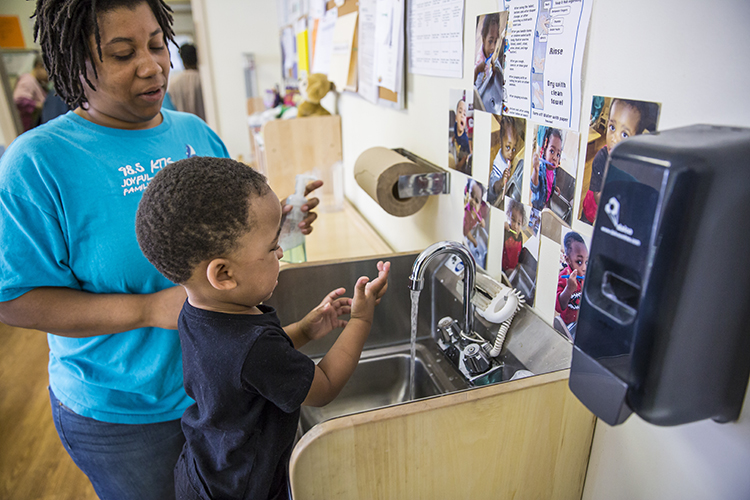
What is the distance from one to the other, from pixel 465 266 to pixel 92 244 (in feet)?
2.20

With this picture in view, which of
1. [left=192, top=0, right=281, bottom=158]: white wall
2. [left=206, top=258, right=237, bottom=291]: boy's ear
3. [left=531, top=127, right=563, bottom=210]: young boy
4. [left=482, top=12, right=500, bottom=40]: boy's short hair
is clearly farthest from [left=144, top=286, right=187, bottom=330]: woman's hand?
[left=192, top=0, right=281, bottom=158]: white wall

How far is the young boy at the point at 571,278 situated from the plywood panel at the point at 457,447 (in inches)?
5.7

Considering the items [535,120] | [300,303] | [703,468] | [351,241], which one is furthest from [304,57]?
Answer: [703,468]

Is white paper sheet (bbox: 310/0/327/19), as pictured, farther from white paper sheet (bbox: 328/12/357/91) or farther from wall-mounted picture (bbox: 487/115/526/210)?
wall-mounted picture (bbox: 487/115/526/210)

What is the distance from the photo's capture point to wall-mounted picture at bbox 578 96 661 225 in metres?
0.61

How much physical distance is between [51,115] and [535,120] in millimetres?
3308

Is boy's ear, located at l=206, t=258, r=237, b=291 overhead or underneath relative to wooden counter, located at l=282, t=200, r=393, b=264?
overhead

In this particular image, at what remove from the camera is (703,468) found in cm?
59

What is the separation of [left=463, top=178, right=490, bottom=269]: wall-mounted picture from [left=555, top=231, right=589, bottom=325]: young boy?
0.86ft

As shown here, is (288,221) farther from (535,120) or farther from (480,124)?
(535,120)

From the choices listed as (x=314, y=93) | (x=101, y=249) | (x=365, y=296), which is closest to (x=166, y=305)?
(x=101, y=249)

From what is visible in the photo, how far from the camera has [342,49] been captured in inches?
74.9

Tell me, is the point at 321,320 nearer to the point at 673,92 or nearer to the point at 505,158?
the point at 505,158

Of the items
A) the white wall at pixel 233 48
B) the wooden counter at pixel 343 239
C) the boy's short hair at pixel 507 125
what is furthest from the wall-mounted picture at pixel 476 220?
the white wall at pixel 233 48
